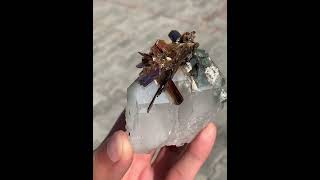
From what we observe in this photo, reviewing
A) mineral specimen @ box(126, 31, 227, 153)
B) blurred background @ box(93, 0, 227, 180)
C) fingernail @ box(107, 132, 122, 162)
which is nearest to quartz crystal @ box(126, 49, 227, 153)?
mineral specimen @ box(126, 31, 227, 153)

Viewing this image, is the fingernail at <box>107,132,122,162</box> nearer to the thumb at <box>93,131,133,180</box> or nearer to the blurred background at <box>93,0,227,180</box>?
the thumb at <box>93,131,133,180</box>

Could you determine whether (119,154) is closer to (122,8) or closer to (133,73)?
(133,73)

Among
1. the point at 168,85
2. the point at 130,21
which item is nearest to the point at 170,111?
the point at 168,85

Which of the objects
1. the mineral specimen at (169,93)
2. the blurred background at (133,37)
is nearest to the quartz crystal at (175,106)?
the mineral specimen at (169,93)

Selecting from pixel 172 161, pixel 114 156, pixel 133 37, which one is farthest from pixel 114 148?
pixel 133 37

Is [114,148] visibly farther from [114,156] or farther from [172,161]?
[172,161]
